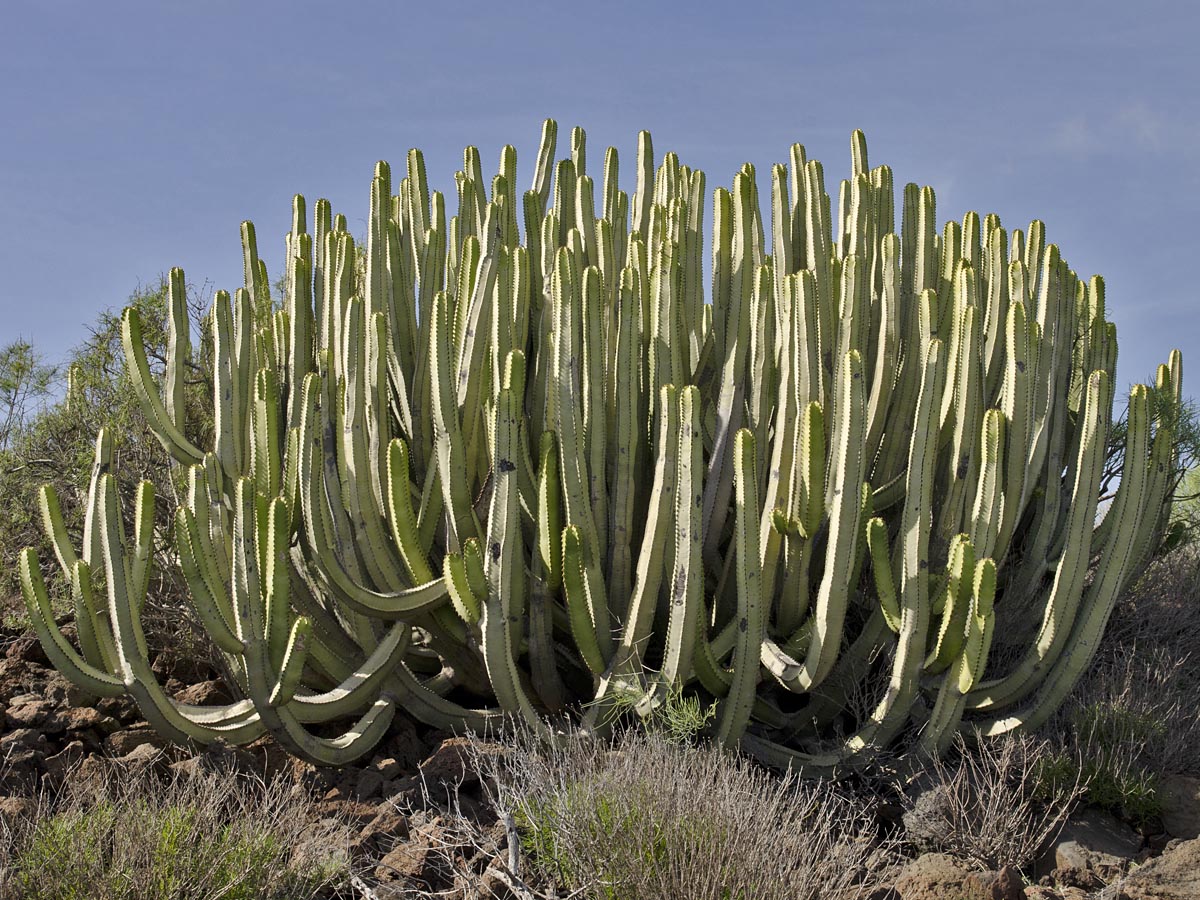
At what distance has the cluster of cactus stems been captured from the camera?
494cm

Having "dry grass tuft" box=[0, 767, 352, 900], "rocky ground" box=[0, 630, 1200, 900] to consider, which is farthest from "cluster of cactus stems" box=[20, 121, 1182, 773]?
"dry grass tuft" box=[0, 767, 352, 900]

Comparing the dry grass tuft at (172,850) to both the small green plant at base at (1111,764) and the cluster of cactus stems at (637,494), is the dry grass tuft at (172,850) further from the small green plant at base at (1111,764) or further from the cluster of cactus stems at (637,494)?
the small green plant at base at (1111,764)

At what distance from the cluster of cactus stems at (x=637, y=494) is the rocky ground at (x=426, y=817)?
21cm

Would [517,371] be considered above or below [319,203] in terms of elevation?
below

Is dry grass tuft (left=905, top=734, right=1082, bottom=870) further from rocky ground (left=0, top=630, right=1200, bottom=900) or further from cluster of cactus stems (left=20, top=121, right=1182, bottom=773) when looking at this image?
cluster of cactus stems (left=20, top=121, right=1182, bottom=773)

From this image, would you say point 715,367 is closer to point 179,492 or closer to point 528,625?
point 528,625

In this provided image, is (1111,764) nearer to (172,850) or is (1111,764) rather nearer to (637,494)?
(637,494)

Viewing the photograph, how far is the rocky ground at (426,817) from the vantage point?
4488 millimetres

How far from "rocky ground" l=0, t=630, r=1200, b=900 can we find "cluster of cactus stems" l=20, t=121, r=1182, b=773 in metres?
0.21

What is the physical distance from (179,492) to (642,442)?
3.24m

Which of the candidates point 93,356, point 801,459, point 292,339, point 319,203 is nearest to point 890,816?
point 801,459

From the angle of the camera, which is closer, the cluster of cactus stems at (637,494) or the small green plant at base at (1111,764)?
the cluster of cactus stems at (637,494)

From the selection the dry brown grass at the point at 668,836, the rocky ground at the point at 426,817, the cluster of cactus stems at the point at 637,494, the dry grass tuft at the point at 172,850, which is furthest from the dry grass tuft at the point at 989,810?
the dry grass tuft at the point at 172,850

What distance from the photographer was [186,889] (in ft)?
13.6
